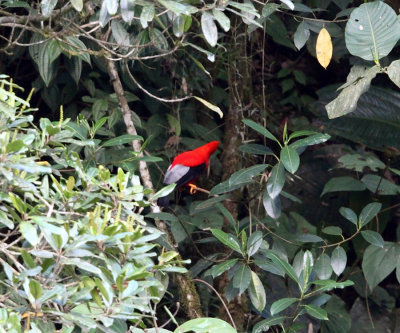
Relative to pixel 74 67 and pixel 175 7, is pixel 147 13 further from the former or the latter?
pixel 74 67

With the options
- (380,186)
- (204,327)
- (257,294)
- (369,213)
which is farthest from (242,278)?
(380,186)

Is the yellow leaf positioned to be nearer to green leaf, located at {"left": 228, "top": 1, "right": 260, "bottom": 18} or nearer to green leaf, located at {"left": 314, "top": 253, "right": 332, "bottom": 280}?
green leaf, located at {"left": 228, "top": 1, "right": 260, "bottom": 18}

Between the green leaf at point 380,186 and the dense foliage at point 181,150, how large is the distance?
0.01 metres

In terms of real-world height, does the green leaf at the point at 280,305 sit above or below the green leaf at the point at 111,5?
below

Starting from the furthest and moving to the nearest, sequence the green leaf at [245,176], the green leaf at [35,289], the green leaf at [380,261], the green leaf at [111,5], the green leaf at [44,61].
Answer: the green leaf at [380,261]
the green leaf at [44,61]
the green leaf at [245,176]
the green leaf at [111,5]
the green leaf at [35,289]

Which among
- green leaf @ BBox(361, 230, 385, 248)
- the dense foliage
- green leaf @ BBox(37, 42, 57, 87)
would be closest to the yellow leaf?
the dense foliage

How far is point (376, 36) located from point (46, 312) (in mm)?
1737

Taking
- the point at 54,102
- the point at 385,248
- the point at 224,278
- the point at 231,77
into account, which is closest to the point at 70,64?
the point at 54,102

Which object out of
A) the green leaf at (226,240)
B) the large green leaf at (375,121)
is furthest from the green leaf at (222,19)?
the large green leaf at (375,121)

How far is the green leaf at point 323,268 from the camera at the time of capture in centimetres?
291

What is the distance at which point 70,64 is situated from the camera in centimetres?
355

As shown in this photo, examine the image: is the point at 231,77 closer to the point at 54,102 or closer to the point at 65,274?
the point at 54,102

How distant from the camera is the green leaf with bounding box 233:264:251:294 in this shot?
106 inches

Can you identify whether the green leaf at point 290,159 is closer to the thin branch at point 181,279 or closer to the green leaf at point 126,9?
the thin branch at point 181,279
